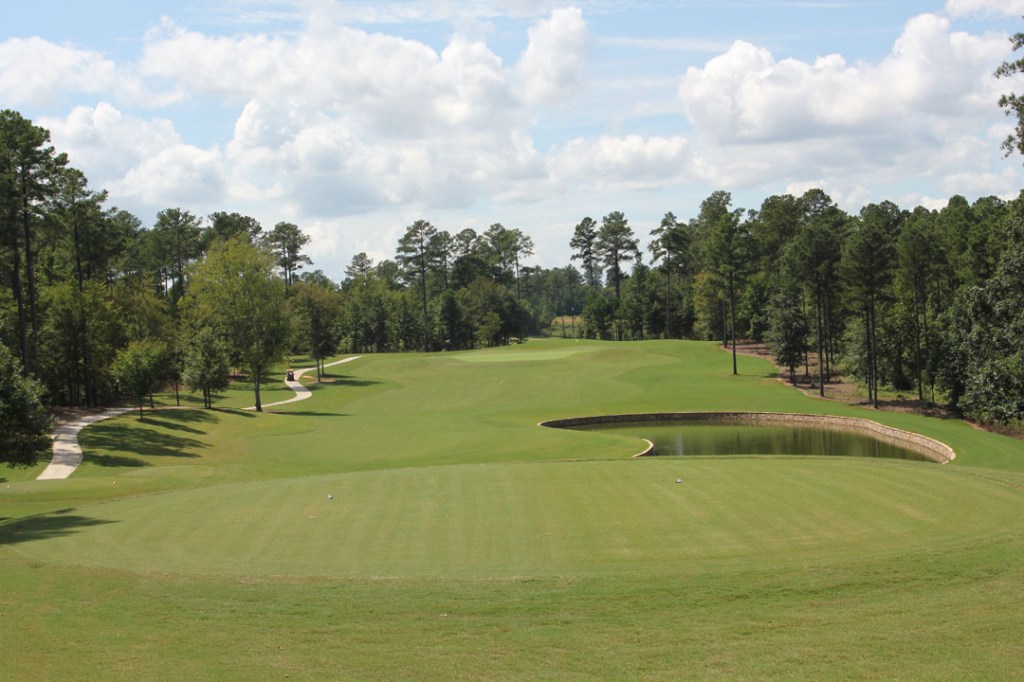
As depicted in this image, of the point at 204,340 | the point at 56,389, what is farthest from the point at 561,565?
the point at 56,389

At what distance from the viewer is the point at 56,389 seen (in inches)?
2210

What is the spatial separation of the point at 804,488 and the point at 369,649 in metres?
14.1

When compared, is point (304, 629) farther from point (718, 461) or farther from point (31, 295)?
point (31, 295)

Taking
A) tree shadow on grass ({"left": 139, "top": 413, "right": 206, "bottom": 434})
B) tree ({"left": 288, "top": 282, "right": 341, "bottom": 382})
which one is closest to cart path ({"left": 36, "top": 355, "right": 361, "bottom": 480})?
tree shadow on grass ({"left": 139, "top": 413, "right": 206, "bottom": 434})

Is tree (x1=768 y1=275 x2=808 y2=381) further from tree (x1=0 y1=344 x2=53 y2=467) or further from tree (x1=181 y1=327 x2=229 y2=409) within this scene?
tree (x1=0 y1=344 x2=53 y2=467)

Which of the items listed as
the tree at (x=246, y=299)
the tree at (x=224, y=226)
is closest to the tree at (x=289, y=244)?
the tree at (x=224, y=226)

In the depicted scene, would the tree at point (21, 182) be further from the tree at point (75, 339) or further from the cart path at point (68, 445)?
the tree at point (75, 339)

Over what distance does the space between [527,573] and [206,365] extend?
4619 cm

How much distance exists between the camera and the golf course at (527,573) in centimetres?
→ 1118

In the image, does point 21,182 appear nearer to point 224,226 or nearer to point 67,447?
point 67,447

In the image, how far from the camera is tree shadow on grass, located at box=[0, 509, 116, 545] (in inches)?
756

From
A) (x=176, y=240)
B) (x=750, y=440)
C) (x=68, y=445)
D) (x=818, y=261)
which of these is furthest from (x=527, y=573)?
(x=176, y=240)

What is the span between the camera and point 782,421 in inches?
2126

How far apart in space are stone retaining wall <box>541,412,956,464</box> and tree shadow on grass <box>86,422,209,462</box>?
69.8ft
